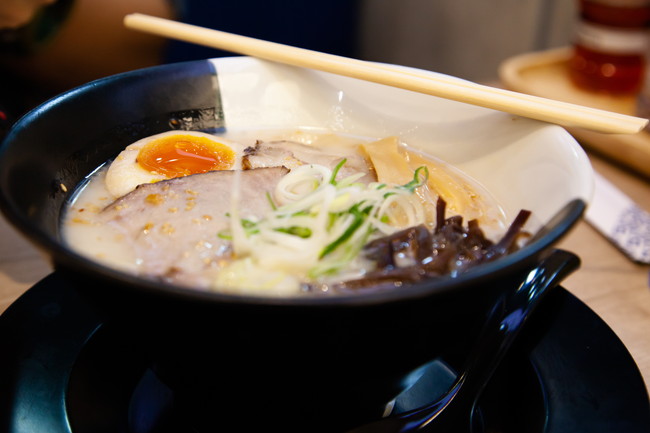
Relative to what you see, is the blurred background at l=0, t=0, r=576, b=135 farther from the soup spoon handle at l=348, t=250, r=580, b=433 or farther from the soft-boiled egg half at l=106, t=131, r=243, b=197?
the soup spoon handle at l=348, t=250, r=580, b=433

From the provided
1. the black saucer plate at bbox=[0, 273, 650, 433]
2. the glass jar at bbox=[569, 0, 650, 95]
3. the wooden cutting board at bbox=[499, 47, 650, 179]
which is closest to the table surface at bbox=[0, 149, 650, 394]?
the black saucer plate at bbox=[0, 273, 650, 433]

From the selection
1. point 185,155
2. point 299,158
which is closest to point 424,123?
point 299,158

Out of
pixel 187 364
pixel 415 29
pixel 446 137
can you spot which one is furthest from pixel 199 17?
pixel 187 364

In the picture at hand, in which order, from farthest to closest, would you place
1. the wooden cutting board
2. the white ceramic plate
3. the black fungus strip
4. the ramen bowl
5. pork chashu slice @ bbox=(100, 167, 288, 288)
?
the wooden cutting board, the white ceramic plate, pork chashu slice @ bbox=(100, 167, 288, 288), the black fungus strip, the ramen bowl

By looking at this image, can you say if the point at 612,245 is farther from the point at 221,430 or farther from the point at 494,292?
the point at 221,430

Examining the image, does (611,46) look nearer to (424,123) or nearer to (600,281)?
(600,281)

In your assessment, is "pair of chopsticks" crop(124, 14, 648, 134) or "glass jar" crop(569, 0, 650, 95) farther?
"glass jar" crop(569, 0, 650, 95)
